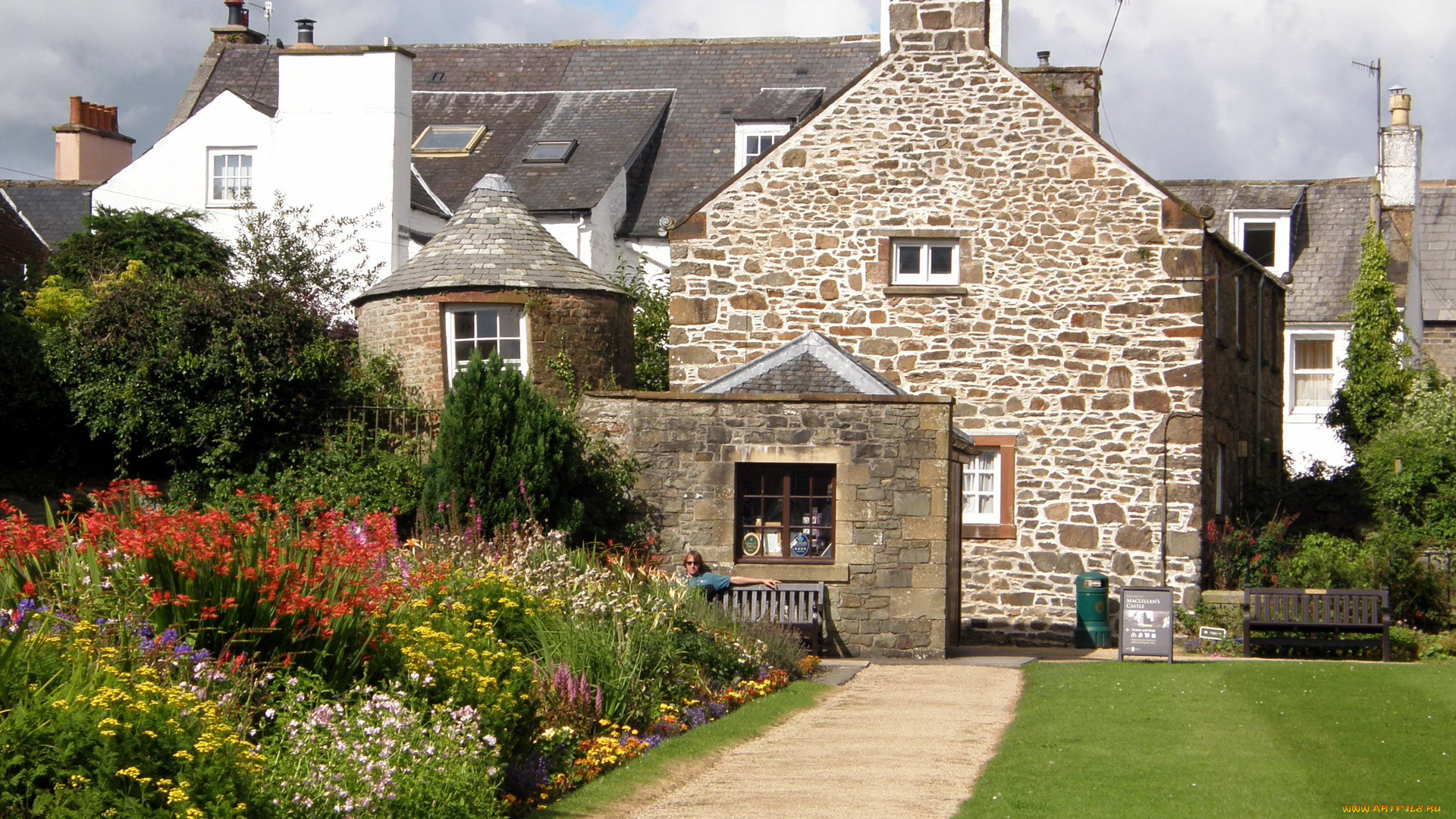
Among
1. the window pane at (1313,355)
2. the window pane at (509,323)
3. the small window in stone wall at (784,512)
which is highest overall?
the window pane at (1313,355)

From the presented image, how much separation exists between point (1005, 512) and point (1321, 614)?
167 inches

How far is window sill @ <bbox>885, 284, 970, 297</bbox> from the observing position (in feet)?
71.6

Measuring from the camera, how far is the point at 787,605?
56.1 ft

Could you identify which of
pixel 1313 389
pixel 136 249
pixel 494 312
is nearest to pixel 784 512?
pixel 494 312

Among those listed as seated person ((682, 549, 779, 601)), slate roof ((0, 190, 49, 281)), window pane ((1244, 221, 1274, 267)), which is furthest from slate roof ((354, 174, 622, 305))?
window pane ((1244, 221, 1274, 267))

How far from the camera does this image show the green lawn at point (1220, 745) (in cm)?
901

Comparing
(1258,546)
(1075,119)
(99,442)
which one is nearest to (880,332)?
(1075,119)

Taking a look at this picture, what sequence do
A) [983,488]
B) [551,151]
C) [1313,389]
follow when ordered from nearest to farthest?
[983,488], [551,151], [1313,389]

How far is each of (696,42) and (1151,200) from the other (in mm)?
18329

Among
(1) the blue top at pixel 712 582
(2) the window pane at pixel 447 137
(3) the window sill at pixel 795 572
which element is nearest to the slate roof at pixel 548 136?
(2) the window pane at pixel 447 137

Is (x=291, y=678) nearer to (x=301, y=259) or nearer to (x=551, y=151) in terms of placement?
(x=301, y=259)

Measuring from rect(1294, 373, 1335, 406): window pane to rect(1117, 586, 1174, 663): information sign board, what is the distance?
69.7 feet

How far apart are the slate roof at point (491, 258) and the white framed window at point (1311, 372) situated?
19.7m

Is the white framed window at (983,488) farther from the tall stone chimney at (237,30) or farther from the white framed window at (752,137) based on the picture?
the tall stone chimney at (237,30)
